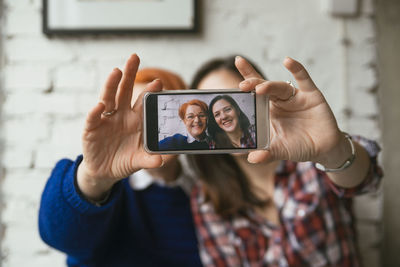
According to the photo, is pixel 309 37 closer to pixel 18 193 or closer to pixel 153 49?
pixel 153 49

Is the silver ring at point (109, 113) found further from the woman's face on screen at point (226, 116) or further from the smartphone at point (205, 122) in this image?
the woman's face on screen at point (226, 116)

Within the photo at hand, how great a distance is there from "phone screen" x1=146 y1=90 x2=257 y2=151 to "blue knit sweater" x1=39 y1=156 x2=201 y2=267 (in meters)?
0.22

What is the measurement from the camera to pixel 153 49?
0.99m

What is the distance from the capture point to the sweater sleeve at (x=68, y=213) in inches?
23.8

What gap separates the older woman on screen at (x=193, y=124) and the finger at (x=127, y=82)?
0.36 ft

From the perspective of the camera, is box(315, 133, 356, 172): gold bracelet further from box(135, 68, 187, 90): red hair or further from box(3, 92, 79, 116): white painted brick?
box(3, 92, 79, 116): white painted brick

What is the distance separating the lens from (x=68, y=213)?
611mm

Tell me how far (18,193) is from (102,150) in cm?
66

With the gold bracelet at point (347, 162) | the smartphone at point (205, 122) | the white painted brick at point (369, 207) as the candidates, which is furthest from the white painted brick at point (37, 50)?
the white painted brick at point (369, 207)

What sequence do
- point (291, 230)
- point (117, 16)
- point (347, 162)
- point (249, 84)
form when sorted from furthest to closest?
point (117, 16) < point (291, 230) < point (347, 162) < point (249, 84)

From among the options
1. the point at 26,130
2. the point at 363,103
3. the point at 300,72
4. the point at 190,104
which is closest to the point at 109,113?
the point at 190,104

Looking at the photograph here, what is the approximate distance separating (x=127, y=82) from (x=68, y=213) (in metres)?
0.32

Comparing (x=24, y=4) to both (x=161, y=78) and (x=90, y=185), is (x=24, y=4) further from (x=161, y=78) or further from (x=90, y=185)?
(x=90, y=185)

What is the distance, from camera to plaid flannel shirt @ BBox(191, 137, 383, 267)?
787 millimetres
